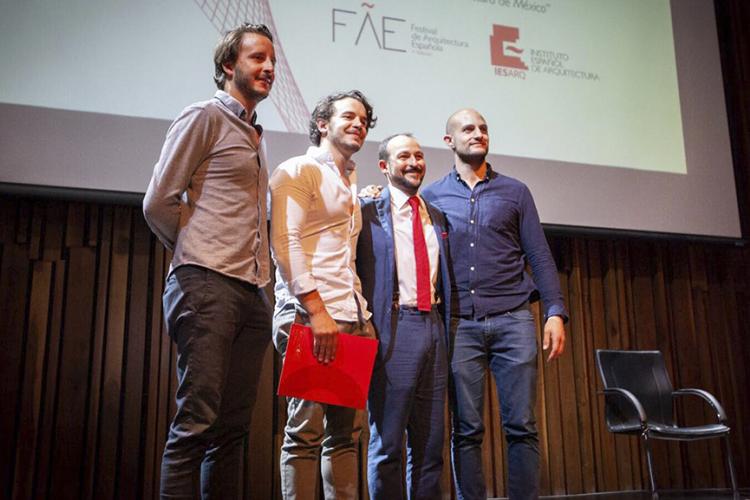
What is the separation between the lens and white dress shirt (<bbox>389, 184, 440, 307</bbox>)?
219cm

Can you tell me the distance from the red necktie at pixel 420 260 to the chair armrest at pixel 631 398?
5.11 feet

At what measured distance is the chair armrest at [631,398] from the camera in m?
3.16

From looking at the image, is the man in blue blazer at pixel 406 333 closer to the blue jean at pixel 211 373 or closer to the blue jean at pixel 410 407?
the blue jean at pixel 410 407

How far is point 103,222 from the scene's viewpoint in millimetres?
3318

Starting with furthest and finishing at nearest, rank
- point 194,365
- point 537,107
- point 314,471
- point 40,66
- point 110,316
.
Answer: point 537,107 < point 110,316 < point 40,66 < point 314,471 < point 194,365

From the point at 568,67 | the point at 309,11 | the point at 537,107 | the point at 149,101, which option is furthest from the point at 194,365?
the point at 568,67

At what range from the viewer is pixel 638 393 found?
3600mm

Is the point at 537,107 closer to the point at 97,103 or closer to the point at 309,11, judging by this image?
the point at 309,11

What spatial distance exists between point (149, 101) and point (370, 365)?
71.0 inches

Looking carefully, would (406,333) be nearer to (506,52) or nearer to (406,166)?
(406,166)

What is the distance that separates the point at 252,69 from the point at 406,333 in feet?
2.93

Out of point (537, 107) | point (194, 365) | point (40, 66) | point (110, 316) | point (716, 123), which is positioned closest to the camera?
point (194, 365)

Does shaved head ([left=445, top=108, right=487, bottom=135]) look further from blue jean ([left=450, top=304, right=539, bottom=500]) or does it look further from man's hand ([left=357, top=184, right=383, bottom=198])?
blue jean ([left=450, top=304, right=539, bottom=500])

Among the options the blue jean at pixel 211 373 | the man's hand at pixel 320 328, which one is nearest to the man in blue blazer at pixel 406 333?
the man's hand at pixel 320 328
